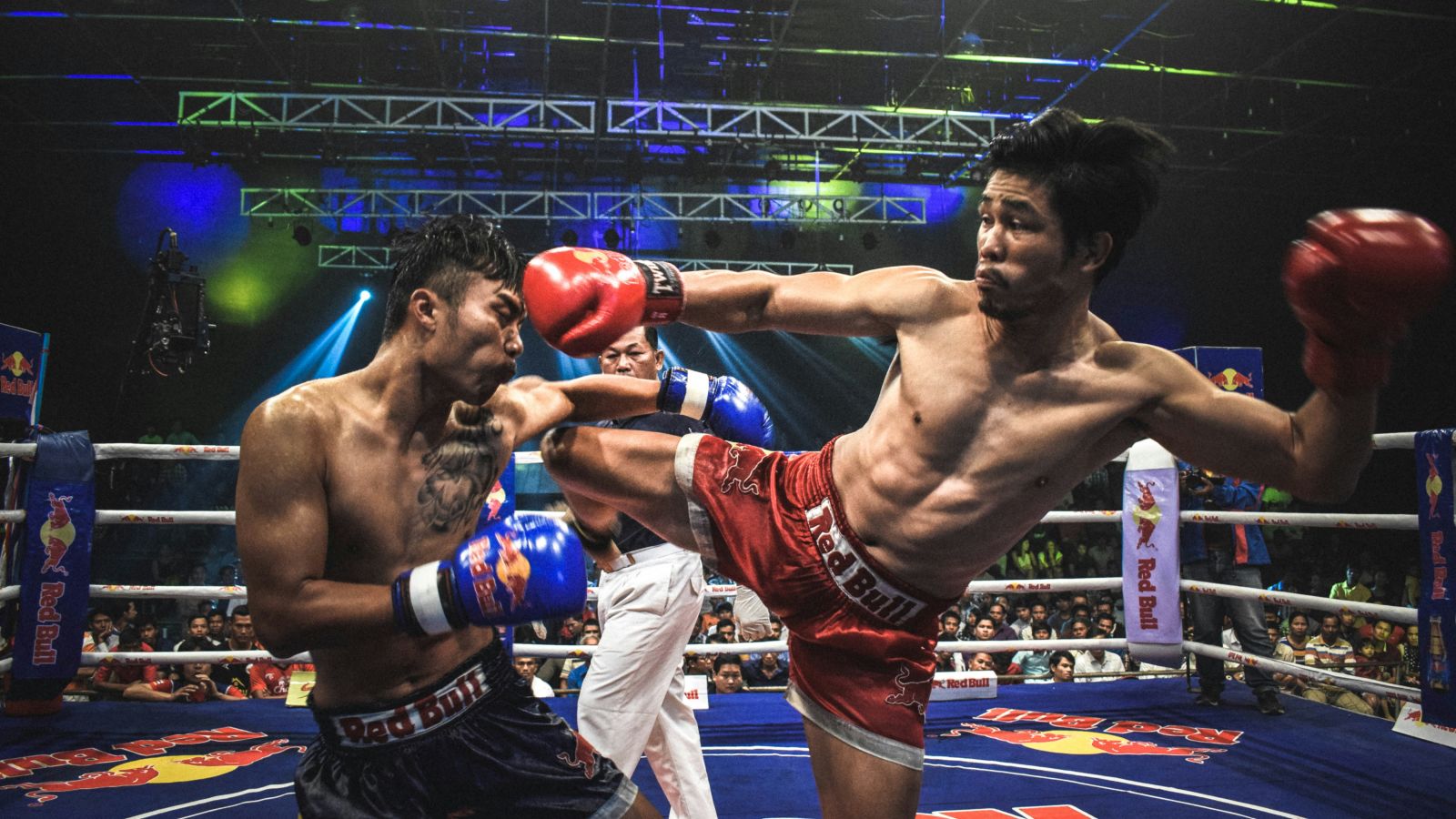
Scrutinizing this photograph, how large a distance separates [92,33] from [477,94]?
3751 millimetres

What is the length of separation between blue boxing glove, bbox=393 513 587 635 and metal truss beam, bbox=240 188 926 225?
921 centimetres

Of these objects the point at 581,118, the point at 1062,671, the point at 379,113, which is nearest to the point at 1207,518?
the point at 1062,671

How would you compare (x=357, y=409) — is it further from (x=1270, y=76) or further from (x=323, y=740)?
→ (x=1270, y=76)

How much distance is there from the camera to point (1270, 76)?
9.77 meters

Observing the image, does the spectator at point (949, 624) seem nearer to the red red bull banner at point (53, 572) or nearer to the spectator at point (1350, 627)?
the spectator at point (1350, 627)

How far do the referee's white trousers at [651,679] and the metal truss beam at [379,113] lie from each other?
7.77 metres

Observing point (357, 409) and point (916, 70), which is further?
point (916, 70)

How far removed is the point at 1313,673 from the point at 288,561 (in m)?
3.51

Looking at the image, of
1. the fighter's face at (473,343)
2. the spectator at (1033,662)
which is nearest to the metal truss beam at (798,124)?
the spectator at (1033,662)

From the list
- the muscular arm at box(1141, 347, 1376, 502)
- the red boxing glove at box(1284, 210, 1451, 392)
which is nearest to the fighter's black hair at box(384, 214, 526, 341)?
the muscular arm at box(1141, 347, 1376, 502)

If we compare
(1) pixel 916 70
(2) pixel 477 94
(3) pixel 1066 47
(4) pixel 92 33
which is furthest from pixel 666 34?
(4) pixel 92 33

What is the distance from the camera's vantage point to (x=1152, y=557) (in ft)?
14.0

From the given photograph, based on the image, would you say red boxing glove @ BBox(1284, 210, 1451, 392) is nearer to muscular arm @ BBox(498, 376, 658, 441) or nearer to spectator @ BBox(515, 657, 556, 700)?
muscular arm @ BBox(498, 376, 658, 441)

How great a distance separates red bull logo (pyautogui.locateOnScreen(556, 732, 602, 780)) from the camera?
5.15ft
